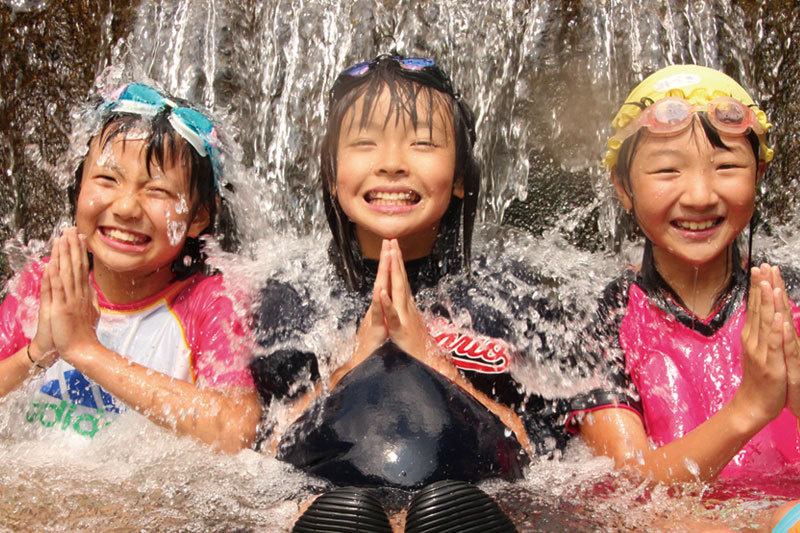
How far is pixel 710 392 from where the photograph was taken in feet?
9.12

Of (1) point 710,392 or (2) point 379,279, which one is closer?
(2) point 379,279

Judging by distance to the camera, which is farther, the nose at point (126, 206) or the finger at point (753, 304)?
the nose at point (126, 206)

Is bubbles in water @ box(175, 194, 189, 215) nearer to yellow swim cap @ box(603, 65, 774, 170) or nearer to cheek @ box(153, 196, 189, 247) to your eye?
cheek @ box(153, 196, 189, 247)

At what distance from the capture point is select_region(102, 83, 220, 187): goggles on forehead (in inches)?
123

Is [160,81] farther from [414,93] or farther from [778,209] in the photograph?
[778,209]

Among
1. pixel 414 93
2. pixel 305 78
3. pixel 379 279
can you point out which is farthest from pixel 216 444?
pixel 305 78

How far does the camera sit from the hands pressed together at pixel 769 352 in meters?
2.26

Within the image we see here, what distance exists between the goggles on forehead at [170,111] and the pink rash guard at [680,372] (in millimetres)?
1647

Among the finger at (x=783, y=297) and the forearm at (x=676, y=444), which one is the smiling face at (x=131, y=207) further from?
the finger at (x=783, y=297)

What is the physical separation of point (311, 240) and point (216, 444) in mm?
1659

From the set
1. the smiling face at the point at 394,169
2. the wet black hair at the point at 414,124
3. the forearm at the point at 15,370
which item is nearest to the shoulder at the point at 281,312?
the wet black hair at the point at 414,124

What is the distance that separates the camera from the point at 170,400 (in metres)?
2.76

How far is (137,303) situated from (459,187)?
132cm

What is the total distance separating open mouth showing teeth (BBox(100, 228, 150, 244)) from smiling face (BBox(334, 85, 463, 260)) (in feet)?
2.46
